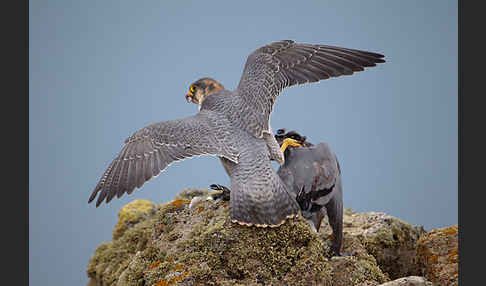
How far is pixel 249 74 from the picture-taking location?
20.4 ft

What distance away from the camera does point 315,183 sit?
5328mm

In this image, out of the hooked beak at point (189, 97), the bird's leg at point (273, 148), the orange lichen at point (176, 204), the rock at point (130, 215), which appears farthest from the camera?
the rock at point (130, 215)

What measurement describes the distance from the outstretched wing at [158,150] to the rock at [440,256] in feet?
8.23

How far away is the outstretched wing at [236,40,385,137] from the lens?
19.7 ft

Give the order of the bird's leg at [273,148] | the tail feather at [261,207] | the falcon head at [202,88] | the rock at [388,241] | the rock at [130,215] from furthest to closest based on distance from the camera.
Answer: the rock at [130,215], the falcon head at [202,88], the rock at [388,241], the bird's leg at [273,148], the tail feather at [261,207]

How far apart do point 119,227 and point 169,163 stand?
3.18 m

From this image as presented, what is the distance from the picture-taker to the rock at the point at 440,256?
15.5 ft

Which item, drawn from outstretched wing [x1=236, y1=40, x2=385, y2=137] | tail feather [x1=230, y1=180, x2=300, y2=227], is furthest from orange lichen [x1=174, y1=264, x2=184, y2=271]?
outstretched wing [x1=236, y1=40, x2=385, y2=137]

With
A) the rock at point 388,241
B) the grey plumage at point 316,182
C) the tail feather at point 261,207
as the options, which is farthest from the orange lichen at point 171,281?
the rock at point 388,241

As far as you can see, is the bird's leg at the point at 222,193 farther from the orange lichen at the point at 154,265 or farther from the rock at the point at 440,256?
the rock at the point at 440,256

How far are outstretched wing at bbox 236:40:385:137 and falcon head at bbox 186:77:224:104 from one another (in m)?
0.34

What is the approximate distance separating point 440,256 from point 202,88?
3791mm

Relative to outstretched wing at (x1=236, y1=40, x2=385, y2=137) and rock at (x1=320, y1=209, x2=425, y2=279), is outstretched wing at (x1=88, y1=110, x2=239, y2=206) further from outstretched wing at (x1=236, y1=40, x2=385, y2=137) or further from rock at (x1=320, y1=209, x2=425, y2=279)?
rock at (x1=320, y1=209, x2=425, y2=279)

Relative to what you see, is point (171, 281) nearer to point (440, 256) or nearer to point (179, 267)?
point (179, 267)
